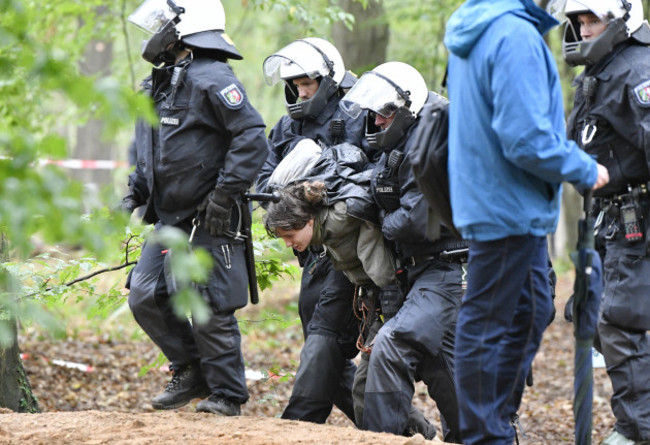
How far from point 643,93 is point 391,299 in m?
1.98

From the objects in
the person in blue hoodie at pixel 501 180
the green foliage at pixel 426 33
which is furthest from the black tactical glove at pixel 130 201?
the green foliage at pixel 426 33

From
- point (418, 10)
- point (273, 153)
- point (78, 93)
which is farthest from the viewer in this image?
point (418, 10)

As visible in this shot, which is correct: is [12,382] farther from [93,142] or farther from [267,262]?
[93,142]

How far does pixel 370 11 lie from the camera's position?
10.5m

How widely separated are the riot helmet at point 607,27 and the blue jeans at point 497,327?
1.87 meters

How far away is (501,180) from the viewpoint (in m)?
3.74

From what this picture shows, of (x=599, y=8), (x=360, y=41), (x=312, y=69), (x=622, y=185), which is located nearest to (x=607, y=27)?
(x=599, y=8)

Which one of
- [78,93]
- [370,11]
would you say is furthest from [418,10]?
[78,93]

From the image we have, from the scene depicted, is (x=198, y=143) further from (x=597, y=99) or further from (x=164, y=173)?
(x=597, y=99)

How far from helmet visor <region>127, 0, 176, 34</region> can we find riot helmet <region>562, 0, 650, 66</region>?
258cm

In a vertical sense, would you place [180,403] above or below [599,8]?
below

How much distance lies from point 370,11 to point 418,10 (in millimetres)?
1057

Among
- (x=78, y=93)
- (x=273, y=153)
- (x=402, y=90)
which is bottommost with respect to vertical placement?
(x=273, y=153)

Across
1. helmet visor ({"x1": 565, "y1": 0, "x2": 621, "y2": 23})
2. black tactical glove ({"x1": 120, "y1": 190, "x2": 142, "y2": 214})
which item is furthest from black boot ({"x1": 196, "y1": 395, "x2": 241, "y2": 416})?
helmet visor ({"x1": 565, "y1": 0, "x2": 621, "y2": 23})
